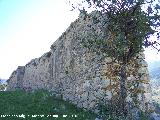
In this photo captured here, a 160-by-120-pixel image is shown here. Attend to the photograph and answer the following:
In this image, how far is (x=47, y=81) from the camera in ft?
163

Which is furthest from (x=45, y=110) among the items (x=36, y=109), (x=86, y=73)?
(x=86, y=73)

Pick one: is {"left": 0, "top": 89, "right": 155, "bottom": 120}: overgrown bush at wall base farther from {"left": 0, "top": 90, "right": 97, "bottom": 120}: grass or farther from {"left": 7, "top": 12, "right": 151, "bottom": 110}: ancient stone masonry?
{"left": 7, "top": 12, "right": 151, "bottom": 110}: ancient stone masonry

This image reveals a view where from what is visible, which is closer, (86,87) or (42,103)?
(42,103)

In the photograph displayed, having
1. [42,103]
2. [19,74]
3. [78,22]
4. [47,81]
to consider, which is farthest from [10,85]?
[42,103]

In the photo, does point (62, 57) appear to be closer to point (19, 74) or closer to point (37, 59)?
point (37, 59)

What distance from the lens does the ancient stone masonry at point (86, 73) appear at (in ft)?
95.6

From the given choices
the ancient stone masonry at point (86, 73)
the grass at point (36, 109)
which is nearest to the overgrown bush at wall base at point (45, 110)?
the grass at point (36, 109)

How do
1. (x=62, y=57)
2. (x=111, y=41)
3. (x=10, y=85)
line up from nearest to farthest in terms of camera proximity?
1. (x=111, y=41)
2. (x=62, y=57)
3. (x=10, y=85)

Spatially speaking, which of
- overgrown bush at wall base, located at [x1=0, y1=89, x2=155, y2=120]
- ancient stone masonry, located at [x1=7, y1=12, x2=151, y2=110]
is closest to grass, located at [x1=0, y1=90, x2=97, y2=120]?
overgrown bush at wall base, located at [x1=0, y1=89, x2=155, y2=120]

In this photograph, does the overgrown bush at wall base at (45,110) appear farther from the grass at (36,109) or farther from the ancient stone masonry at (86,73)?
the ancient stone masonry at (86,73)

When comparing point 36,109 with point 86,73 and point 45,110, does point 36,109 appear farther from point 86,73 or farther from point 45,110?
point 86,73

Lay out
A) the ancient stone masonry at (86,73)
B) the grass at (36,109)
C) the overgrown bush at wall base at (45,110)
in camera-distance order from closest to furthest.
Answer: the grass at (36,109) → the overgrown bush at wall base at (45,110) → the ancient stone masonry at (86,73)

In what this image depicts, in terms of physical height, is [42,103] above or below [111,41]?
below

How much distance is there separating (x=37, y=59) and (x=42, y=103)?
3128cm
